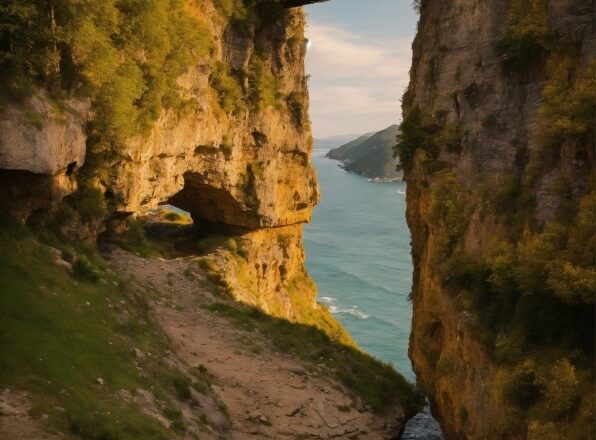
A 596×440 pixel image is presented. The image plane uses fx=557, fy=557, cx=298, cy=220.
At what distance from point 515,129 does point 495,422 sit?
803 centimetres

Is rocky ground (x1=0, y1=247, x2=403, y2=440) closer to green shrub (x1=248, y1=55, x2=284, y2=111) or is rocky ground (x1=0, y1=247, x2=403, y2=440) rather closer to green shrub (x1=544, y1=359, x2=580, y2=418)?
green shrub (x1=544, y1=359, x2=580, y2=418)

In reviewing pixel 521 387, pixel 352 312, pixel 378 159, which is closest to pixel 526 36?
pixel 521 387

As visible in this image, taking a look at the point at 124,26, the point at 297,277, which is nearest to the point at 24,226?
the point at 124,26

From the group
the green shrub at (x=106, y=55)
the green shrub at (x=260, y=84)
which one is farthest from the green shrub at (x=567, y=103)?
the green shrub at (x=260, y=84)

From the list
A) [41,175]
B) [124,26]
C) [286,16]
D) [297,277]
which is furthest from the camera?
[297,277]

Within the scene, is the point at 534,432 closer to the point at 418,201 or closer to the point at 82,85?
the point at 418,201

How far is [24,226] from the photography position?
15.9 meters

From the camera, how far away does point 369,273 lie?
5194 cm

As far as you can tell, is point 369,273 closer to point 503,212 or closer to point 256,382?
point 256,382

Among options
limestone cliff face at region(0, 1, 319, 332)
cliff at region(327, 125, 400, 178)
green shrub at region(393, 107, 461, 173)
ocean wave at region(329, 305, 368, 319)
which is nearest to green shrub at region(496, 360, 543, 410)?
green shrub at region(393, 107, 461, 173)

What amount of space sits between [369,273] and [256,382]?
35467 millimetres

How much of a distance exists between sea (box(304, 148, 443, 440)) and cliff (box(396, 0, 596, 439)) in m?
8.40

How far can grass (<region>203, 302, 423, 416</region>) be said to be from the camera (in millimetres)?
19609

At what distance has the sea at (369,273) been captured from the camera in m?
39.9
